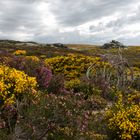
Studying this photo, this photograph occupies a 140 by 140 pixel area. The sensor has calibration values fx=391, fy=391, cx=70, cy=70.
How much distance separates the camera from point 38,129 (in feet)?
28.8

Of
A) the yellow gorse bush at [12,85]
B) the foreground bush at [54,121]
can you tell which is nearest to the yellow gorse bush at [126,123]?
the foreground bush at [54,121]

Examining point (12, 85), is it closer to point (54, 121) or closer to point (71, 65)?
point (54, 121)

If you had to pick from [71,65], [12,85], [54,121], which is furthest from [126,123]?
[71,65]

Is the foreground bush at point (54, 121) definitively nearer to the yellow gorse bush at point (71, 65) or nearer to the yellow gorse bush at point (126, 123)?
the yellow gorse bush at point (126, 123)

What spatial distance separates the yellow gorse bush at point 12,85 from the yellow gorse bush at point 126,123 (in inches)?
89.7

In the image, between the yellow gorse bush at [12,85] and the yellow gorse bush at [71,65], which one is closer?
the yellow gorse bush at [12,85]

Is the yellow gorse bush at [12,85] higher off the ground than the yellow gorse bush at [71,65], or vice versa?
the yellow gorse bush at [12,85]

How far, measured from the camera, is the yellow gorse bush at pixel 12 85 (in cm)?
968

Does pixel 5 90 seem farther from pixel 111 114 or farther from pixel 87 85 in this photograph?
pixel 87 85

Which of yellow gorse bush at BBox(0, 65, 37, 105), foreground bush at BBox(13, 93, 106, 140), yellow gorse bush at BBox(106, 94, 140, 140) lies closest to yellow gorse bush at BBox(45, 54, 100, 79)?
yellow gorse bush at BBox(0, 65, 37, 105)

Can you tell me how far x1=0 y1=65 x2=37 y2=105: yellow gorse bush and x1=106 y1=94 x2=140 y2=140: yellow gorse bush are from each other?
2.28 m

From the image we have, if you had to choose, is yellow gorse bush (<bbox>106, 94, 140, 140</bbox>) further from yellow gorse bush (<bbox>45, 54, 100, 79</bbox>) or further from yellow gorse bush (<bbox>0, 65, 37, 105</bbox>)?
yellow gorse bush (<bbox>45, 54, 100, 79</bbox>)

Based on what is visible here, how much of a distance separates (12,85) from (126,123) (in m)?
3.12

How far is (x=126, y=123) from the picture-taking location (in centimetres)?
959
